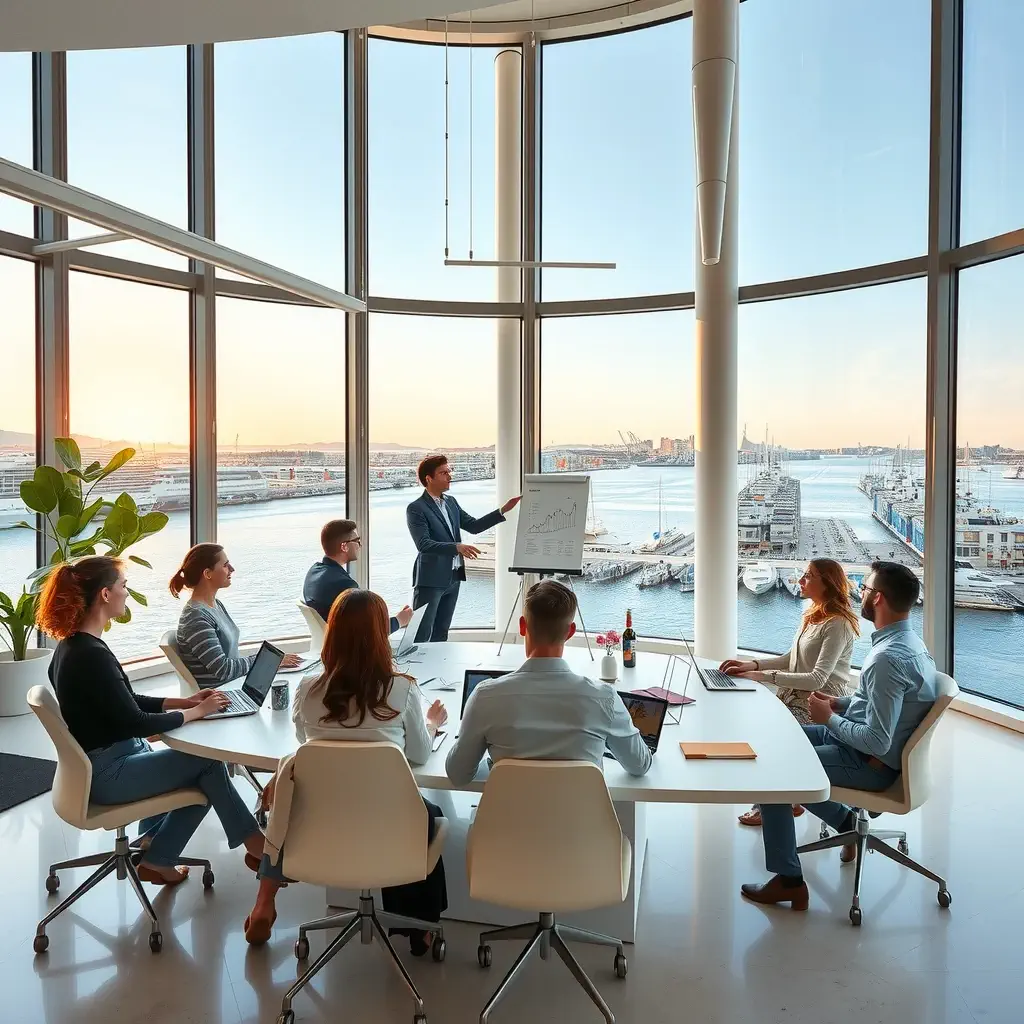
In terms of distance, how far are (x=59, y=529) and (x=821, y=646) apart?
4.70 metres

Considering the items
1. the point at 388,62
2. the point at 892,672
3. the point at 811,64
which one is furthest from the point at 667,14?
the point at 892,672

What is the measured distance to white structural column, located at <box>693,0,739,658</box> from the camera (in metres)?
6.37

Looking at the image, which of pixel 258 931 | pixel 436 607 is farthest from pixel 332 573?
pixel 258 931

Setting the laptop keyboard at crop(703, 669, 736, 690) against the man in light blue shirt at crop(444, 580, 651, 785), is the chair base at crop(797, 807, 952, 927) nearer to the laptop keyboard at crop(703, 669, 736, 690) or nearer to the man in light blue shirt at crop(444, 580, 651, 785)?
the laptop keyboard at crop(703, 669, 736, 690)

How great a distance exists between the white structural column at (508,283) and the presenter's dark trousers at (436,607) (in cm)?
119

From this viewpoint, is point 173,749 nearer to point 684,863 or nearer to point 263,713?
point 263,713

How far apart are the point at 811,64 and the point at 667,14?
128 centimetres

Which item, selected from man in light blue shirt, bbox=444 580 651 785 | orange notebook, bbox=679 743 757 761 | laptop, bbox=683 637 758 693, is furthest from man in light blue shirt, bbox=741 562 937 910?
man in light blue shirt, bbox=444 580 651 785

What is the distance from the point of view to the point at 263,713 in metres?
3.29

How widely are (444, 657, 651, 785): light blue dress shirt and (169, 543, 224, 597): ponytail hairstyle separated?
178 centimetres

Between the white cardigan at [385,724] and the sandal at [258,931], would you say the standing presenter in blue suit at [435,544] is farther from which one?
the white cardigan at [385,724]

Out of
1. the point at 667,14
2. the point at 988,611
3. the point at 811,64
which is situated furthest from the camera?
the point at 667,14

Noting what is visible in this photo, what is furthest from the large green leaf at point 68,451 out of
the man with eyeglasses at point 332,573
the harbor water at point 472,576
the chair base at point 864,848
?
the chair base at point 864,848

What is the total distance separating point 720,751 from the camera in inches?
110
